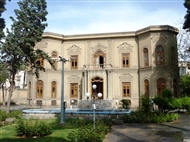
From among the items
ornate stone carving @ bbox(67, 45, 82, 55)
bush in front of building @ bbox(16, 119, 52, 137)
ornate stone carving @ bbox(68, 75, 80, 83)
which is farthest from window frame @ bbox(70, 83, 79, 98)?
bush in front of building @ bbox(16, 119, 52, 137)

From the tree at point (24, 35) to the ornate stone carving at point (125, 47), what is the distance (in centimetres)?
1078

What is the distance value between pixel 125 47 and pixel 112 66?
2788mm

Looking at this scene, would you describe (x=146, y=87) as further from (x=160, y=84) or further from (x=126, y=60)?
(x=126, y=60)

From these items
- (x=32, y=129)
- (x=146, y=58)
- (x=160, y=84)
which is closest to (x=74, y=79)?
(x=146, y=58)

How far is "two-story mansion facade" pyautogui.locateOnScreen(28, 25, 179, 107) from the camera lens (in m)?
22.2

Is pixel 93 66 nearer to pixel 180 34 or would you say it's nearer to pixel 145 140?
pixel 180 34

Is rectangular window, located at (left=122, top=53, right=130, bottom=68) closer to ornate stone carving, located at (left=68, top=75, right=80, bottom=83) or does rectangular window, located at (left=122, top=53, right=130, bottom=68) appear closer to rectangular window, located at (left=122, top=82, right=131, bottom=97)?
rectangular window, located at (left=122, top=82, right=131, bottom=97)

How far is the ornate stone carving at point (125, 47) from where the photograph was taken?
24.4 metres

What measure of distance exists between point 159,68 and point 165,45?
265 cm

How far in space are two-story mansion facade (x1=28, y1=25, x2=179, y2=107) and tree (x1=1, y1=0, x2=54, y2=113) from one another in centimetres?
812

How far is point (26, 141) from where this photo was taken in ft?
23.8

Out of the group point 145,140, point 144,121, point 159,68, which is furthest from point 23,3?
point 159,68

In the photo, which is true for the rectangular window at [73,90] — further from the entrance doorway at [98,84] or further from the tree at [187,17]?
the tree at [187,17]

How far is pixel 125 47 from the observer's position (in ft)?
80.3
